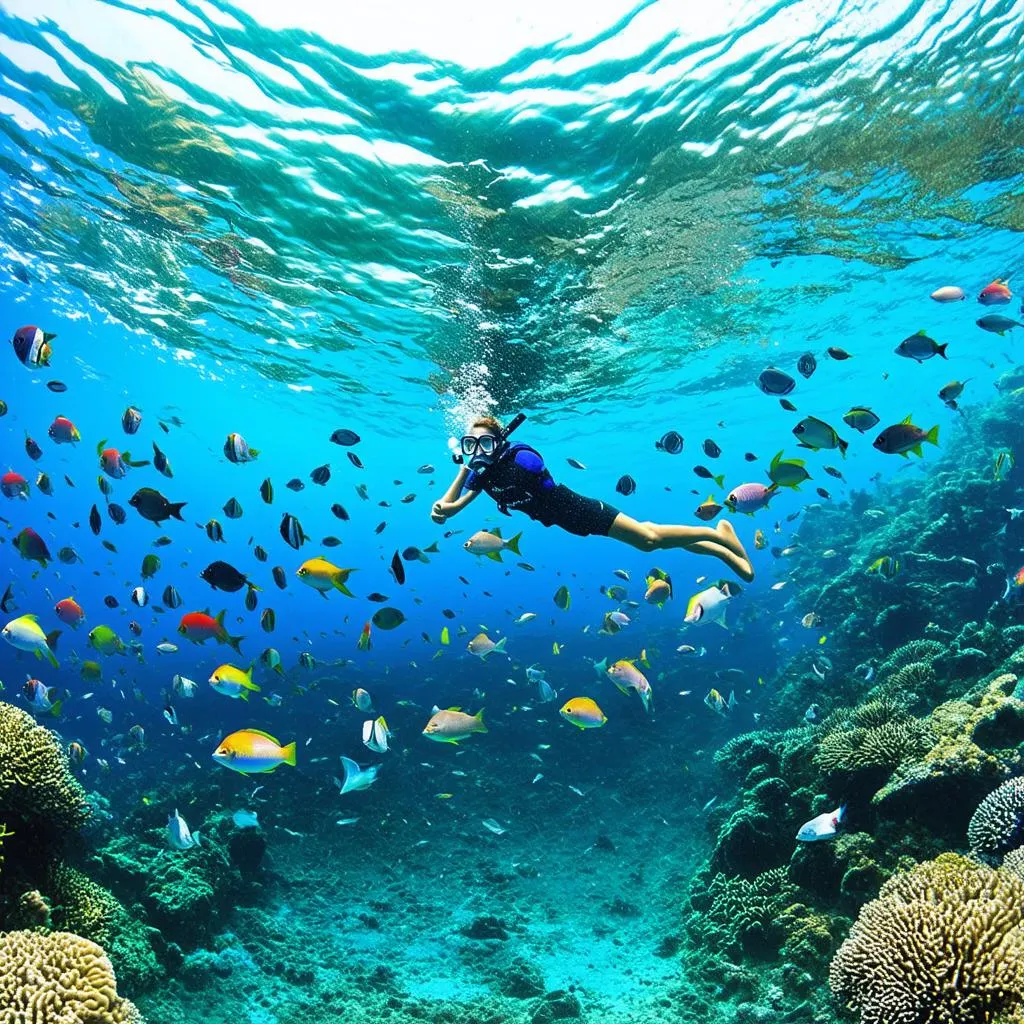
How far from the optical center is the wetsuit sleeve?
727 centimetres

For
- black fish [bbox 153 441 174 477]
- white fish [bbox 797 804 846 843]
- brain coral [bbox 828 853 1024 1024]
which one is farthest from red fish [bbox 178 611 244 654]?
brain coral [bbox 828 853 1024 1024]

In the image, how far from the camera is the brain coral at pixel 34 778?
532cm

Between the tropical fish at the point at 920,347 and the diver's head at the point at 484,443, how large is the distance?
5.37 meters

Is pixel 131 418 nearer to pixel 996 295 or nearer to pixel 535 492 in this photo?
pixel 535 492

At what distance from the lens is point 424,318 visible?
19078 millimetres

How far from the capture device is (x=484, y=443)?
23.9ft

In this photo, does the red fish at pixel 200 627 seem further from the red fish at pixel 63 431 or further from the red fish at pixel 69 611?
the red fish at pixel 63 431

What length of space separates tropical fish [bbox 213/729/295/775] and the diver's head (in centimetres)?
387

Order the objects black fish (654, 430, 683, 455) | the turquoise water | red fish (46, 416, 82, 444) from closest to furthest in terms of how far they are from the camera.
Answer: red fish (46, 416, 82, 444)
the turquoise water
black fish (654, 430, 683, 455)

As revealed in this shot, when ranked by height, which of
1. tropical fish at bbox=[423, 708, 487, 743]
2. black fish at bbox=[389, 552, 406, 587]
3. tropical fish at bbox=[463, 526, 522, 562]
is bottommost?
tropical fish at bbox=[423, 708, 487, 743]

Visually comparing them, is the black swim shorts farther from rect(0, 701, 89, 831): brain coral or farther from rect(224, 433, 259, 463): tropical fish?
rect(0, 701, 89, 831): brain coral

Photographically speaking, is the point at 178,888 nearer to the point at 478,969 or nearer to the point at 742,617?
the point at 478,969

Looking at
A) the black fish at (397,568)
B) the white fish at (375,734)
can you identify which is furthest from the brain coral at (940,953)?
the black fish at (397,568)

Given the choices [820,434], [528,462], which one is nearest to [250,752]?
[528,462]
